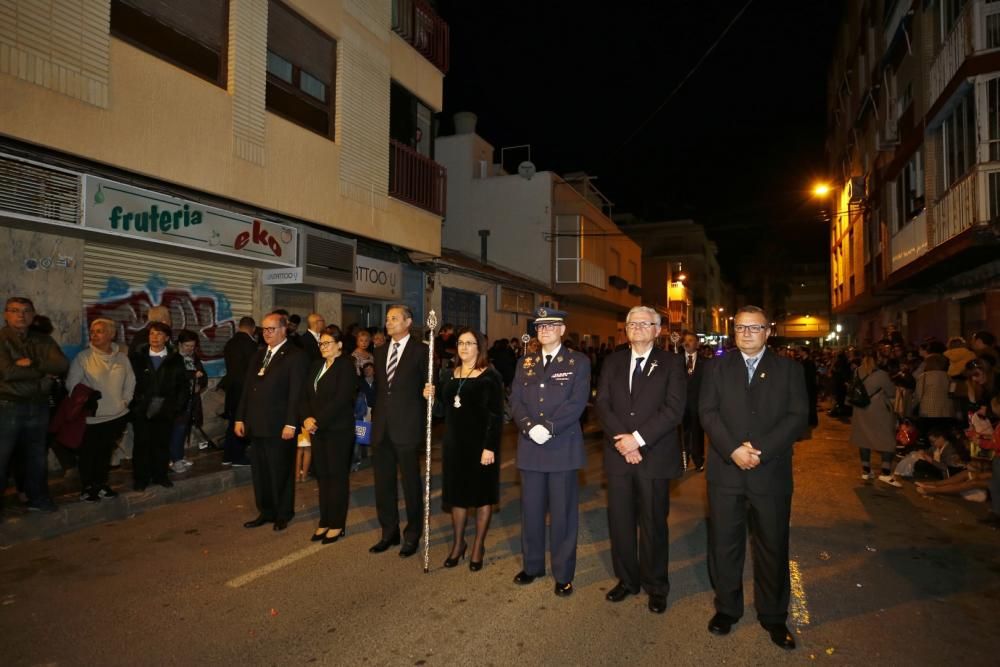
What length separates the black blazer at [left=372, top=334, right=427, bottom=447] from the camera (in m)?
5.49

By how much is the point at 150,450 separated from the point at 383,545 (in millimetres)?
3477

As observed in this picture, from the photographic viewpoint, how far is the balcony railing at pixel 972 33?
37.8ft

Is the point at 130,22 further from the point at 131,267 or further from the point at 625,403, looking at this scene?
the point at 625,403

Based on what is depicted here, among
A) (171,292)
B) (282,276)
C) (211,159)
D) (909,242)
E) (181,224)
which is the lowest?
(171,292)

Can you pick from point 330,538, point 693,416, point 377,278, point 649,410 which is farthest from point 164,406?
point 377,278

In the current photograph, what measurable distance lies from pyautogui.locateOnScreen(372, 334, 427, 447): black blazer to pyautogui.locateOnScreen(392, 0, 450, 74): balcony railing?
11.7 meters

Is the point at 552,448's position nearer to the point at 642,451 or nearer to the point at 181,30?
the point at 642,451

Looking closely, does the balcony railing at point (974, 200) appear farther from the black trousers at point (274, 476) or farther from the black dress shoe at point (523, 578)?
the black trousers at point (274, 476)

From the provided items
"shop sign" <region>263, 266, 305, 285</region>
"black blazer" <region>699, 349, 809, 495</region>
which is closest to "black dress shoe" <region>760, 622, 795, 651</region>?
"black blazer" <region>699, 349, 809, 495</region>

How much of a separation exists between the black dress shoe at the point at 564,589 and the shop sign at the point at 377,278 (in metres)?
10.2

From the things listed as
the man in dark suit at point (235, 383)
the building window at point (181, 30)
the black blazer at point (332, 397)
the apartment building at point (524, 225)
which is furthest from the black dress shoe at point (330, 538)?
the apartment building at point (524, 225)

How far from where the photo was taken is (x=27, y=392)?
599cm

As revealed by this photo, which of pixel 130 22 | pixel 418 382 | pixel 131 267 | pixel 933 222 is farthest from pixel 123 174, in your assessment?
pixel 933 222

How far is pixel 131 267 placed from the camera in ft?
30.7
